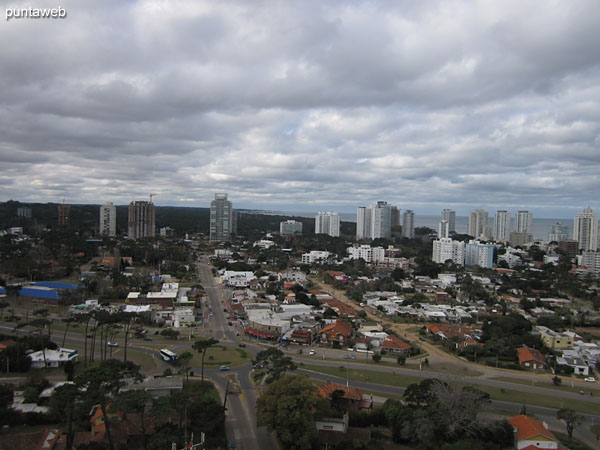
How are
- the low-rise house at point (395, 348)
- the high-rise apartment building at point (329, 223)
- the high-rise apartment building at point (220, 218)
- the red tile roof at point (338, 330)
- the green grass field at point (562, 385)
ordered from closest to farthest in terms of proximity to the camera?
the green grass field at point (562, 385), the low-rise house at point (395, 348), the red tile roof at point (338, 330), the high-rise apartment building at point (220, 218), the high-rise apartment building at point (329, 223)

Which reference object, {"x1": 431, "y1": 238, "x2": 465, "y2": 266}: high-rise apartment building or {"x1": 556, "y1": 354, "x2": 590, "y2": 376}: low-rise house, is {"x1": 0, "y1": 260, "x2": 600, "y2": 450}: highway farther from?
{"x1": 431, "y1": 238, "x2": 465, "y2": 266}: high-rise apartment building

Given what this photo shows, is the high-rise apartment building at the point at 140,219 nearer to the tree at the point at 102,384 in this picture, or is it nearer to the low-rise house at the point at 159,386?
the low-rise house at the point at 159,386

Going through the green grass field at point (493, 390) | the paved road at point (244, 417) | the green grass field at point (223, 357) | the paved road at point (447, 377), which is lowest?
the paved road at point (447, 377)

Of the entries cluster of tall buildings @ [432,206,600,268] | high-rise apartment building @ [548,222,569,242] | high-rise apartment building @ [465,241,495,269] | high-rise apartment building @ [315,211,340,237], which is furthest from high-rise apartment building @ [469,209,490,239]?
high-rise apartment building @ [465,241,495,269]

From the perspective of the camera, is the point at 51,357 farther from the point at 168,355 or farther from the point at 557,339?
the point at 557,339

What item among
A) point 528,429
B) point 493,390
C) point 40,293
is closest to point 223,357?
point 493,390

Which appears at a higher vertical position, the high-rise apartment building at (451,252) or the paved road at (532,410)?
the high-rise apartment building at (451,252)

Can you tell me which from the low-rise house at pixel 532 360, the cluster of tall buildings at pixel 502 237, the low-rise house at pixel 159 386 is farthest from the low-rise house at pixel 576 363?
the cluster of tall buildings at pixel 502 237
